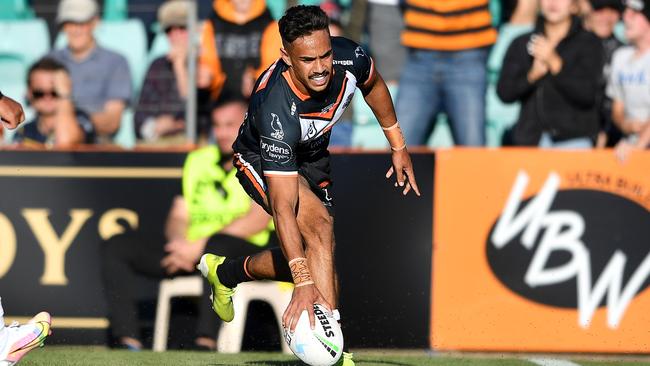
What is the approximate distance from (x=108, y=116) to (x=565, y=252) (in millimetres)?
4441

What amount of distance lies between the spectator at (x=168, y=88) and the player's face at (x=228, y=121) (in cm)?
86

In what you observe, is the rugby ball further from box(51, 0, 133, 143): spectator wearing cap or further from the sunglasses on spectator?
the sunglasses on spectator

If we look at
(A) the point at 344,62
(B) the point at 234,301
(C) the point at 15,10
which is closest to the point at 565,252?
(B) the point at 234,301

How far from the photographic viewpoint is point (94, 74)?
1087cm

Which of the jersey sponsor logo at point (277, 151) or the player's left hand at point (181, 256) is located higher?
the jersey sponsor logo at point (277, 151)

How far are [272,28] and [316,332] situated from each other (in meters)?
5.01

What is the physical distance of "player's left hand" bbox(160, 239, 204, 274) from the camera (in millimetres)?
9195

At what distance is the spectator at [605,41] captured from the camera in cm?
1028

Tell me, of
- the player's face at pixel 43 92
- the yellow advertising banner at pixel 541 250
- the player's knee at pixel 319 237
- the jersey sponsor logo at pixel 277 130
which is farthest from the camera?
the player's face at pixel 43 92

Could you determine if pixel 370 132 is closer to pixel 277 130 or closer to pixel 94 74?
pixel 94 74

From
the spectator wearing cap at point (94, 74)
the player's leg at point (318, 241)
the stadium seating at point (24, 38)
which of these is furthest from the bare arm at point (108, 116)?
the player's leg at point (318, 241)

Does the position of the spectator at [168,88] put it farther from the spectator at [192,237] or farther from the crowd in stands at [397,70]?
the spectator at [192,237]

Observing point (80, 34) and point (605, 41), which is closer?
point (605, 41)

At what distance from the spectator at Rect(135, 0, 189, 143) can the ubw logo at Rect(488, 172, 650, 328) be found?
3161 millimetres
